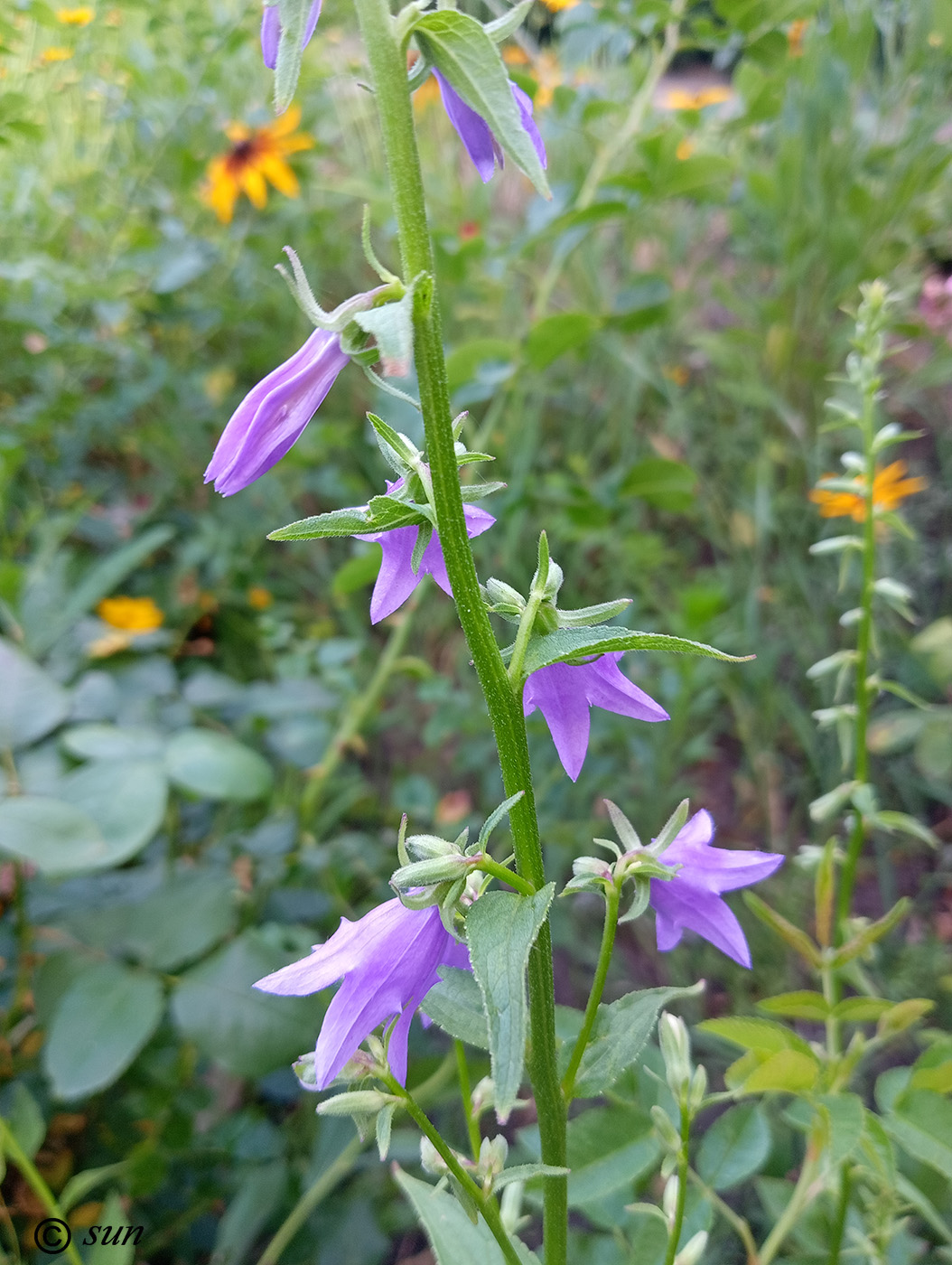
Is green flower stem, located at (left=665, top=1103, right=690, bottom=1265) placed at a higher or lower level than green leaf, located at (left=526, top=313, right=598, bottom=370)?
lower

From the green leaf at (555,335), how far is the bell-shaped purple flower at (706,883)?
0.81 metres

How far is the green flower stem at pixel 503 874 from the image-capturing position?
45cm

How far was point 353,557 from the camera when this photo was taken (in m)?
1.89

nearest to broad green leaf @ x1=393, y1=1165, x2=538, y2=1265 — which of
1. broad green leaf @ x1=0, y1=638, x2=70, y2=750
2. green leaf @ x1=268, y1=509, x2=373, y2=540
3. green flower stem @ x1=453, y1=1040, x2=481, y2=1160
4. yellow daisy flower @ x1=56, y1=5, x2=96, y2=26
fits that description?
green flower stem @ x1=453, y1=1040, x2=481, y2=1160

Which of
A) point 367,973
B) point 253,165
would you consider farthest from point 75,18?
point 367,973

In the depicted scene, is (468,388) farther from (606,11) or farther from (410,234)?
(410,234)

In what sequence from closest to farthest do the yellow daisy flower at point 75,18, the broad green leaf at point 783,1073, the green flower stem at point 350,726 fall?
the broad green leaf at point 783,1073 → the green flower stem at point 350,726 → the yellow daisy flower at point 75,18

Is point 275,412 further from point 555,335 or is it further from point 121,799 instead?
point 555,335

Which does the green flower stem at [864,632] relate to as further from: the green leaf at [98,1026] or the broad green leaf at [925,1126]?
the green leaf at [98,1026]

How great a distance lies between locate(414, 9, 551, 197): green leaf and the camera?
1.38 feet

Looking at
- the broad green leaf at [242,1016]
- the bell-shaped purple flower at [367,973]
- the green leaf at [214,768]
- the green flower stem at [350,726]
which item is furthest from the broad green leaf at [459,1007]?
the green flower stem at [350,726]

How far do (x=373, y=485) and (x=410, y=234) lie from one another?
5.20ft

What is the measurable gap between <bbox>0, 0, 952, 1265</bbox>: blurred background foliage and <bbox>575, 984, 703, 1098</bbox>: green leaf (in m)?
0.16

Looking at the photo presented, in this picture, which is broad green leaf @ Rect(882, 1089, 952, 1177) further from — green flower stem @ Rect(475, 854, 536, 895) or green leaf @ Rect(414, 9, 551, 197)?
green leaf @ Rect(414, 9, 551, 197)
